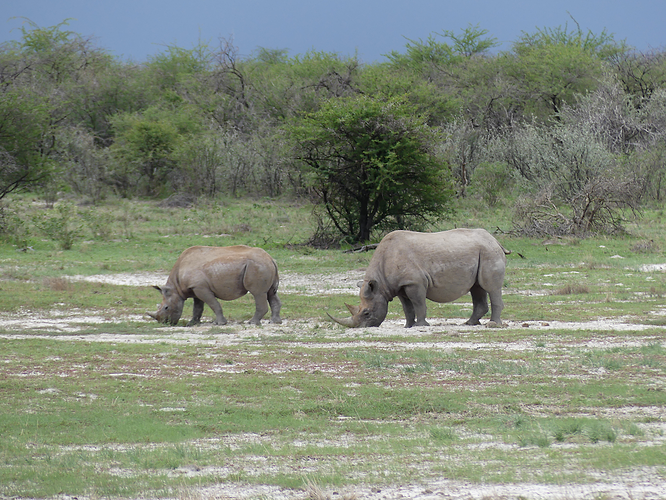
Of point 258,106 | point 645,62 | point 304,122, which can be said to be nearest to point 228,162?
point 258,106

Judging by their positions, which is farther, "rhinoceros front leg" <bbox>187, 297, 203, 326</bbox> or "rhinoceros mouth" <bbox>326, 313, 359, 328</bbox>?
"rhinoceros front leg" <bbox>187, 297, 203, 326</bbox>

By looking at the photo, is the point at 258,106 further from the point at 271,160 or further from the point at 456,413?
the point at 456,413

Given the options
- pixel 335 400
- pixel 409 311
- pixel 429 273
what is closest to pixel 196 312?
pixel 409 311

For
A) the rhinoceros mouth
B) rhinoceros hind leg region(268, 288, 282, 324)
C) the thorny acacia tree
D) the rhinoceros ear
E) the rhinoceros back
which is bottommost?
the rhinoceros mouth

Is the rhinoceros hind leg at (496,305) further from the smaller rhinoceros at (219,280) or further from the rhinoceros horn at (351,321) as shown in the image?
the smaller rhinoceros at (219,280)

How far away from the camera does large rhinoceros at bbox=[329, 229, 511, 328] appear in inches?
564

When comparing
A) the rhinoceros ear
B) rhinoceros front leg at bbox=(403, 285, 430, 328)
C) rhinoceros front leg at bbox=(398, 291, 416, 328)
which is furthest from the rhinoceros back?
rhinoceros front leg at bbox=(403, 285, 430, 328)

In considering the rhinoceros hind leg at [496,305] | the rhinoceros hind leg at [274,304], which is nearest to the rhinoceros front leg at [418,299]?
the rhinoceros hind leg at [496,305]

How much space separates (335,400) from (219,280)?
23.1ft

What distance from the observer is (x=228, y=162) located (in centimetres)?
4434

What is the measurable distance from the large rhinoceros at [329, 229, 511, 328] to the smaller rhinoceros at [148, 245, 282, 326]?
68.1 inches

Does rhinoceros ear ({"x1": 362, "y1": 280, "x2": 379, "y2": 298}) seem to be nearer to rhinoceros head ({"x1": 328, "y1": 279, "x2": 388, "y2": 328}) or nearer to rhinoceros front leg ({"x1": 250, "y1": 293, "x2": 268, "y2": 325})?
rhinoceros head ({"x1": 328, "y1": 279, "x2": 388, "y2": 328})

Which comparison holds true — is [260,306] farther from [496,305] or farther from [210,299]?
[496,305]

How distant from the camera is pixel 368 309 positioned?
1463 centimetres
